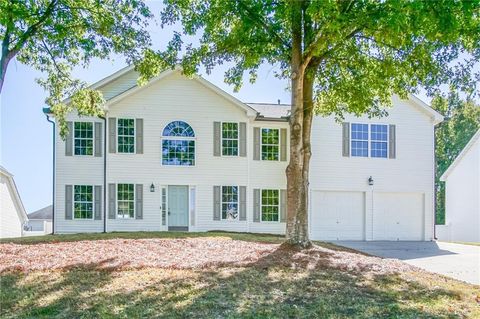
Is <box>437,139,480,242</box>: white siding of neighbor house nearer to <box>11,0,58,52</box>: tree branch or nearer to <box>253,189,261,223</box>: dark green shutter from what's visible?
<box>253,189,261,223</box>: dark green shutter

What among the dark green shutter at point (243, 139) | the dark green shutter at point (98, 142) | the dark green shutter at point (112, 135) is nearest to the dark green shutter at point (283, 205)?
the dark green shutter at point (243, 139)

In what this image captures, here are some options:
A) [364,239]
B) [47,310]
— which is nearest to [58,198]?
[47,310]

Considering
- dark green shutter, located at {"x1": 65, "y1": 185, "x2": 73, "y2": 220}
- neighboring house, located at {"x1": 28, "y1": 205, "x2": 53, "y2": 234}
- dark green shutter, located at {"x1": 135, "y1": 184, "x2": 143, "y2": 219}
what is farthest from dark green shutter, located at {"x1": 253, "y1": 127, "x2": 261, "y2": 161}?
neighboring house, located at {"x1": 28, "y1": 205, "x2": 53, "y2": 234}

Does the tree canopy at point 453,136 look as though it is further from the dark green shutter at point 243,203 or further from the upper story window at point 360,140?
the dark green shutter at point 243,203

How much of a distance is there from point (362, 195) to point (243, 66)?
8592 millimetres

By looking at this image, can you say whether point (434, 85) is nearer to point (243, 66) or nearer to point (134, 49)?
point (243, 66)

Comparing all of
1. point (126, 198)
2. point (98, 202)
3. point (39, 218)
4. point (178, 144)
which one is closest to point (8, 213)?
point (98, 202)

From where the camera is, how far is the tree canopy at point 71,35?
35.8 feet

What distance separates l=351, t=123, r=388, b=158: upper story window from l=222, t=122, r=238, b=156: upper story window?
490 centimetres

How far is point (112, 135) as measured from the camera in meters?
16.2

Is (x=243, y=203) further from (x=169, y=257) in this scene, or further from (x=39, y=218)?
(x=39, y=218)

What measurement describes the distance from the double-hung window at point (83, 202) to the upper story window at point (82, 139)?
136 cm

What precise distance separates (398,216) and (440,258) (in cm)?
554

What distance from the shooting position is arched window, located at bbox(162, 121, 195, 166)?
16.5 m
